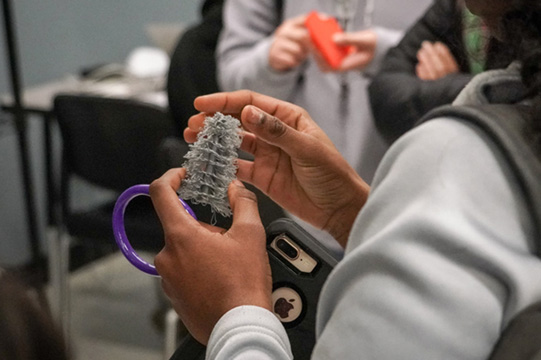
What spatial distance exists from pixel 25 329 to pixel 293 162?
27cm

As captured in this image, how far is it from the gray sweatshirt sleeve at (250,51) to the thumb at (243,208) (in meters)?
0.12

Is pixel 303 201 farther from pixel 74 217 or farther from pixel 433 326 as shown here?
pixel 74 217

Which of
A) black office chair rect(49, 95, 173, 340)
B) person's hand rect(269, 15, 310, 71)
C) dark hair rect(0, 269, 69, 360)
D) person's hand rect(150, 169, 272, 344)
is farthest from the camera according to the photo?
black office chair rect(49, 95, 173, 340)

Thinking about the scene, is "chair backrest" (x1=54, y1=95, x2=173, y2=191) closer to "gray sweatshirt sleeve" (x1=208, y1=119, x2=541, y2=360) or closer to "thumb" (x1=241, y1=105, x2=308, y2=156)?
"thumb" (x1=241, y1=105, x2=308, y2=156)

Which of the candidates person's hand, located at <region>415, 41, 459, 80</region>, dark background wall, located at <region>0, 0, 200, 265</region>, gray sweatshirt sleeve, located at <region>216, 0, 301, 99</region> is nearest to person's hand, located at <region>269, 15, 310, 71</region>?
gray sweatshirt sleeve, located at <region>216, 0, 301, 99</region>

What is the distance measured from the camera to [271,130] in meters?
0.54

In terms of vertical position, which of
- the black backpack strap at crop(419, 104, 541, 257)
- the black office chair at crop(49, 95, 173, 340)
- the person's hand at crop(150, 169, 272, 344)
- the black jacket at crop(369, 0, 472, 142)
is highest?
the black backpack strap at crop(419, 104, 541, 257)

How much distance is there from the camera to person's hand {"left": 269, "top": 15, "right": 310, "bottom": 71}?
32.9 inches

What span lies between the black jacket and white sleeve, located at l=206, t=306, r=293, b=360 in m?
0.22

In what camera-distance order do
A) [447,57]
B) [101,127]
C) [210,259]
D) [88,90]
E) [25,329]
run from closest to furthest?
[25,329] → [210,259] → [447,57] → [101,127] → [88,90]

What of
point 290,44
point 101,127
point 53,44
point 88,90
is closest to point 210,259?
point 290,44

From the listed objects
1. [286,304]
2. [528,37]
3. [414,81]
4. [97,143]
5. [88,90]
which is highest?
[528,37]

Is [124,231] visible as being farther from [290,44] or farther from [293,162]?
[290,44]

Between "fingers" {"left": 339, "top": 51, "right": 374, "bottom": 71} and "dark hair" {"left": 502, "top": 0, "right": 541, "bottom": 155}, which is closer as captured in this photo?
"dark hair" {"left": 502, "top": 0, "right": 541, "bottom": 155}
